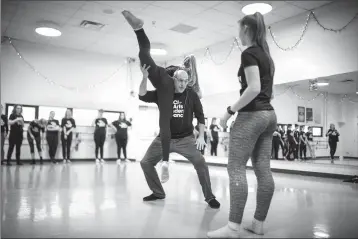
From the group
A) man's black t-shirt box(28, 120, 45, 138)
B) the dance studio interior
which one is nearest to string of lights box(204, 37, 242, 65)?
the dance studio interior

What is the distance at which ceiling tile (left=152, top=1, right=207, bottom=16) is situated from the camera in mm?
5809

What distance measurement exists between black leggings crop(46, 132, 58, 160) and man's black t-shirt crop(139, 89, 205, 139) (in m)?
5.97

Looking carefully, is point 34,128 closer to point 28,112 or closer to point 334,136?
point 28,112

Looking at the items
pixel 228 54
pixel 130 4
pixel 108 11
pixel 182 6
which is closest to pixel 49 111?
pixel 108 11

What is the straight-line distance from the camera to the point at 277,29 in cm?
670

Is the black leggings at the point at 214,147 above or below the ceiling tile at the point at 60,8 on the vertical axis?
below

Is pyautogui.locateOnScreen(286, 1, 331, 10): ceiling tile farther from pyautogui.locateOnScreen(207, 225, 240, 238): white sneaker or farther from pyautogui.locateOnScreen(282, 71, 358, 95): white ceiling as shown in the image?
Answer: pyautogui.locateOnScreen(207, 225, 240, 238): white sneaker

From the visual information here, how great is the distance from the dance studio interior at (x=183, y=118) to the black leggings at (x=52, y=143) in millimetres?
52

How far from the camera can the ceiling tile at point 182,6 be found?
5809 millimetres

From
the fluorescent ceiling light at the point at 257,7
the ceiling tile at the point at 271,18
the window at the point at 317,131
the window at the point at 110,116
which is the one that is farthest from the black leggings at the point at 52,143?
the window at the point at 317,131

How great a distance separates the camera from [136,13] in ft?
20.9

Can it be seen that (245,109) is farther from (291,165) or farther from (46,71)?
(46,71)

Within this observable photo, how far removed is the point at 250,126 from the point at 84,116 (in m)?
8.18

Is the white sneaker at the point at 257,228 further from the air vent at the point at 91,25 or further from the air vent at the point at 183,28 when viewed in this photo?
the air vent at the point at 91,25
